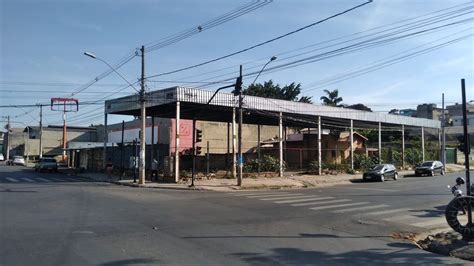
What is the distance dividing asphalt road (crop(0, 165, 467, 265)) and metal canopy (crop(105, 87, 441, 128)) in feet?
52.1

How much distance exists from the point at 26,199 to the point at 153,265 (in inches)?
546

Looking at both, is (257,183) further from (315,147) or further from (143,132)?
(315,147)

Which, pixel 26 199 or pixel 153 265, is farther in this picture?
pixel 26 199

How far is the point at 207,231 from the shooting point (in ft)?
40.2

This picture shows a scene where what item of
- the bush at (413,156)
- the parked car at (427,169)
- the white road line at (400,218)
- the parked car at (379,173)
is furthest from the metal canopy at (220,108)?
the white road line at (400,218)

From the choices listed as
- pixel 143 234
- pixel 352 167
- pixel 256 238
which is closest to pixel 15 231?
pixel 143 234

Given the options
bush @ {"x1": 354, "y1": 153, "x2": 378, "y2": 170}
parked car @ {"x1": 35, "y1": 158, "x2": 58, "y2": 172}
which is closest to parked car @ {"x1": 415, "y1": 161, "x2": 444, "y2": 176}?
bush @ {"x1": 354, "y1": 153, "x2": 378, "y2": 170}

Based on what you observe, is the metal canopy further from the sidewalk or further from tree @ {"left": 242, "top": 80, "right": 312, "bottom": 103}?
tree @ {"left": 242, "top": 80, "right": 312, "bottom": 103}

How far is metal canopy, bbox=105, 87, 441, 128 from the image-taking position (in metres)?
35.6

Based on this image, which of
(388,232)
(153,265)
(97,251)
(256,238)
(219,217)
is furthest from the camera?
(219,217)

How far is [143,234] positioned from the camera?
11.5 meters

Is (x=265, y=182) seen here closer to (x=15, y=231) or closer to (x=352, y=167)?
(x=352, y=167)

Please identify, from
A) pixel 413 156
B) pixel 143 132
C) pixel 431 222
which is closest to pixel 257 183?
pixel 143 132

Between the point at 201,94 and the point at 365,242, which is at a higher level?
the point at 201,94
